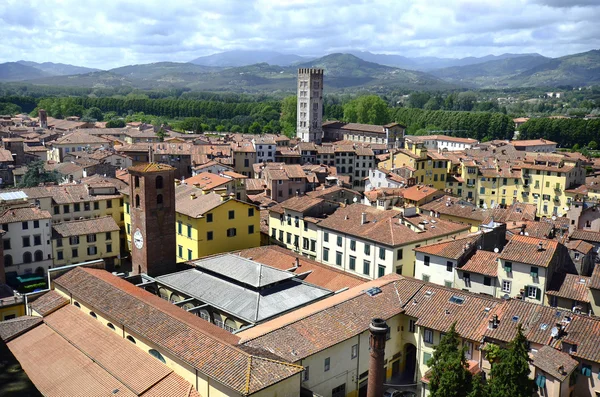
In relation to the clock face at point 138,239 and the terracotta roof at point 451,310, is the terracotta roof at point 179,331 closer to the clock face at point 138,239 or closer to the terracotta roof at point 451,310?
→ the clock face at point 138,239

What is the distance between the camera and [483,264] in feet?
136

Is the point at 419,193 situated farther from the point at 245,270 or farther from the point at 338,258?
the point at 245,270

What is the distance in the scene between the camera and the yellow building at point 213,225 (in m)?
49.9

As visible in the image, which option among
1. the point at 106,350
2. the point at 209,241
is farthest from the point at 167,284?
the point at 209,241

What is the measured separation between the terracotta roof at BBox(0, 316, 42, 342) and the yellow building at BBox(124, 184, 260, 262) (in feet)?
52.1

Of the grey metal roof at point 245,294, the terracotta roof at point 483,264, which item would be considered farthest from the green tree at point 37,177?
the terracotta roof at point 483,264

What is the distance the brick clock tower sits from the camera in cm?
4134

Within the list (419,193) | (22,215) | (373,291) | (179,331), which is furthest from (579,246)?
(22,215)

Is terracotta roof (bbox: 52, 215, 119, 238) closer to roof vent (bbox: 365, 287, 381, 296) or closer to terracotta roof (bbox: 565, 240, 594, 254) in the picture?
roof vent (bbox: 365, 287, 381, 296)

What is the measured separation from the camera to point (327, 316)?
1248 inches

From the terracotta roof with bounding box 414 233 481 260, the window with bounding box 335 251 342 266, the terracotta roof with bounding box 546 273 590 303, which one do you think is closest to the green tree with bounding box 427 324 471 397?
the terracotta roof with bounding box 546 273 590 303

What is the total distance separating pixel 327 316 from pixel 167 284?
12.8m

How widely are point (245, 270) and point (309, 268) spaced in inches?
329

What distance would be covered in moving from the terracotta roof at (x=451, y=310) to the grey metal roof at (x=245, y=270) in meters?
8.48
